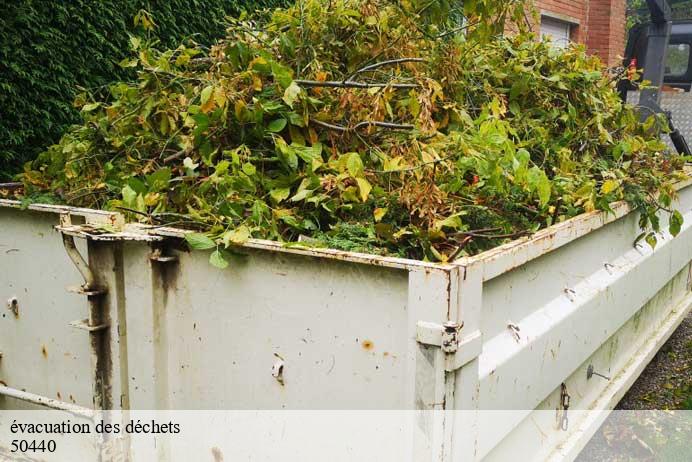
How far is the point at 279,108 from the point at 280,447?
1.22 m

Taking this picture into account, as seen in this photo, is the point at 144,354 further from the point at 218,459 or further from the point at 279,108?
the point at 279,108

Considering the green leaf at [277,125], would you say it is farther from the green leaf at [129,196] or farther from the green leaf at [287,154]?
the green leaf at [129,196]

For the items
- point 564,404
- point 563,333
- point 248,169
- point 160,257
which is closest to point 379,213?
point 248,169

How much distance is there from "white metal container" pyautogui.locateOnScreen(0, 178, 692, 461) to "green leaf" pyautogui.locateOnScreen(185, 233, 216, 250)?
7 cm

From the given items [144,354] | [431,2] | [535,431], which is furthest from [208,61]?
[535,431]

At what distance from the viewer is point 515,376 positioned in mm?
2289

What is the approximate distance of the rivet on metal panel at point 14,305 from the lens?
2674mm

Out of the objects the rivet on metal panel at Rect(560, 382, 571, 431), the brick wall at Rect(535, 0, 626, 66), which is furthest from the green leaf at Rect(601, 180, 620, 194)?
the brick wall at Rect(535, 0, 626, 66)

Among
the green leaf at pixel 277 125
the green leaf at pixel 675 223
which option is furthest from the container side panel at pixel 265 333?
the green leaf at pixel 675 223

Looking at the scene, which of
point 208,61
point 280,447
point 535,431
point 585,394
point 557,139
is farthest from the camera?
point 557,139

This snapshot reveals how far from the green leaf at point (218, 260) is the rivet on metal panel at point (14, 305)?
39.5 inches

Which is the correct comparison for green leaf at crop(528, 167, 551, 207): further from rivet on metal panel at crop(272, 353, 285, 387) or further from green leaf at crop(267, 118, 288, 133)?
rivet on metal panel at crop(272, 353, 285, 387)

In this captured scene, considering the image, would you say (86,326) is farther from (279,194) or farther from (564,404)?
(564,404)

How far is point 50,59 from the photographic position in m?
4.89
